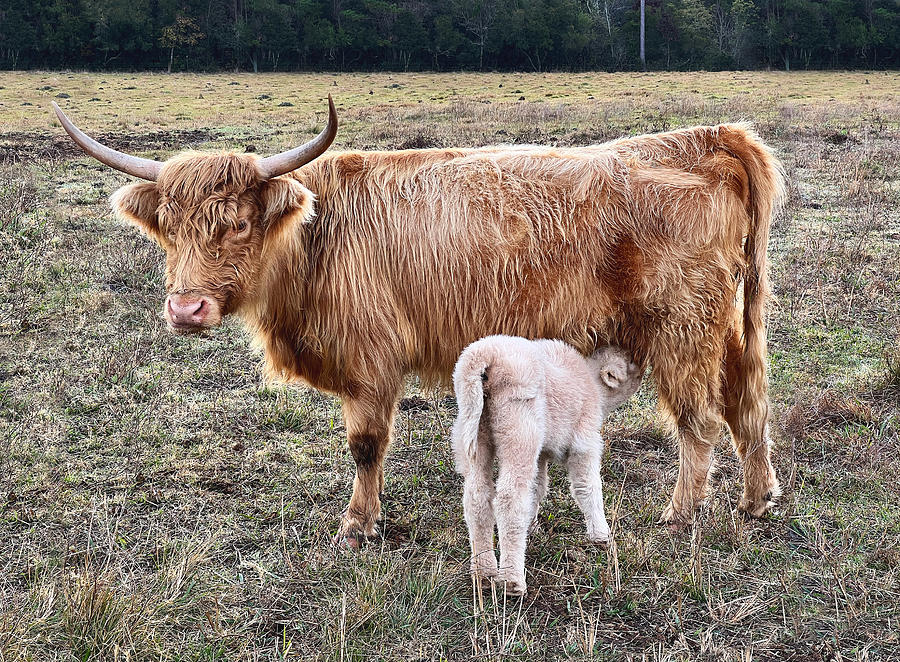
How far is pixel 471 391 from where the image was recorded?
2910 mm

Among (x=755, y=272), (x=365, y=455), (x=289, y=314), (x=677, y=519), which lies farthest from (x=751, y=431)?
(x=289, y=314)

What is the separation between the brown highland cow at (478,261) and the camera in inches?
133

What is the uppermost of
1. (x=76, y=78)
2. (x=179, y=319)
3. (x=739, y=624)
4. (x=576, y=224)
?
(x=76, y=78)

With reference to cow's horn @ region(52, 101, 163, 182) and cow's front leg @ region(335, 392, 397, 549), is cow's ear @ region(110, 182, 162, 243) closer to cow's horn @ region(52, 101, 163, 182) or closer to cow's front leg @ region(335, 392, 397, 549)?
cow's horn @ region(52, 101, 163, 182)

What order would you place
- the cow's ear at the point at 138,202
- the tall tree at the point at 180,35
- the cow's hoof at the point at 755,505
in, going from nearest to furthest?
1. the cow's ear at the point at 138,202
2. the cow's hoof at the point at 755,505
3. the tall tree at the point at 180,35

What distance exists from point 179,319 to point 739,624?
2472mm

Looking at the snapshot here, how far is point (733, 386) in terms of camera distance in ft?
12.3

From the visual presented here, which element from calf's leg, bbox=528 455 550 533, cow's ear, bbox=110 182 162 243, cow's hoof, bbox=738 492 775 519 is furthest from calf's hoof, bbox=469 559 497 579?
cow's ear, bbox=110 182 162 243

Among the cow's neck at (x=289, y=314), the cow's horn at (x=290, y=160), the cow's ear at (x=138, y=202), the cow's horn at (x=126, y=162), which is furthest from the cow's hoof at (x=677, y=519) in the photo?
the cow's horn at (x=126, y=162)

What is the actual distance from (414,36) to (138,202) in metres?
43.2

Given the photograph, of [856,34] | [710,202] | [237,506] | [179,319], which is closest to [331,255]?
[179,319]

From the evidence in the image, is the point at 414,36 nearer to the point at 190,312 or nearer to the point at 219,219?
the point at 219,219

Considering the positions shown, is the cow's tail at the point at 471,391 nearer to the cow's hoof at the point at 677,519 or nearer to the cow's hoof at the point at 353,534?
the cow's hoof at the point at 353,534

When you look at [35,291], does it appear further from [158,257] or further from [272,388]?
[272,388]
